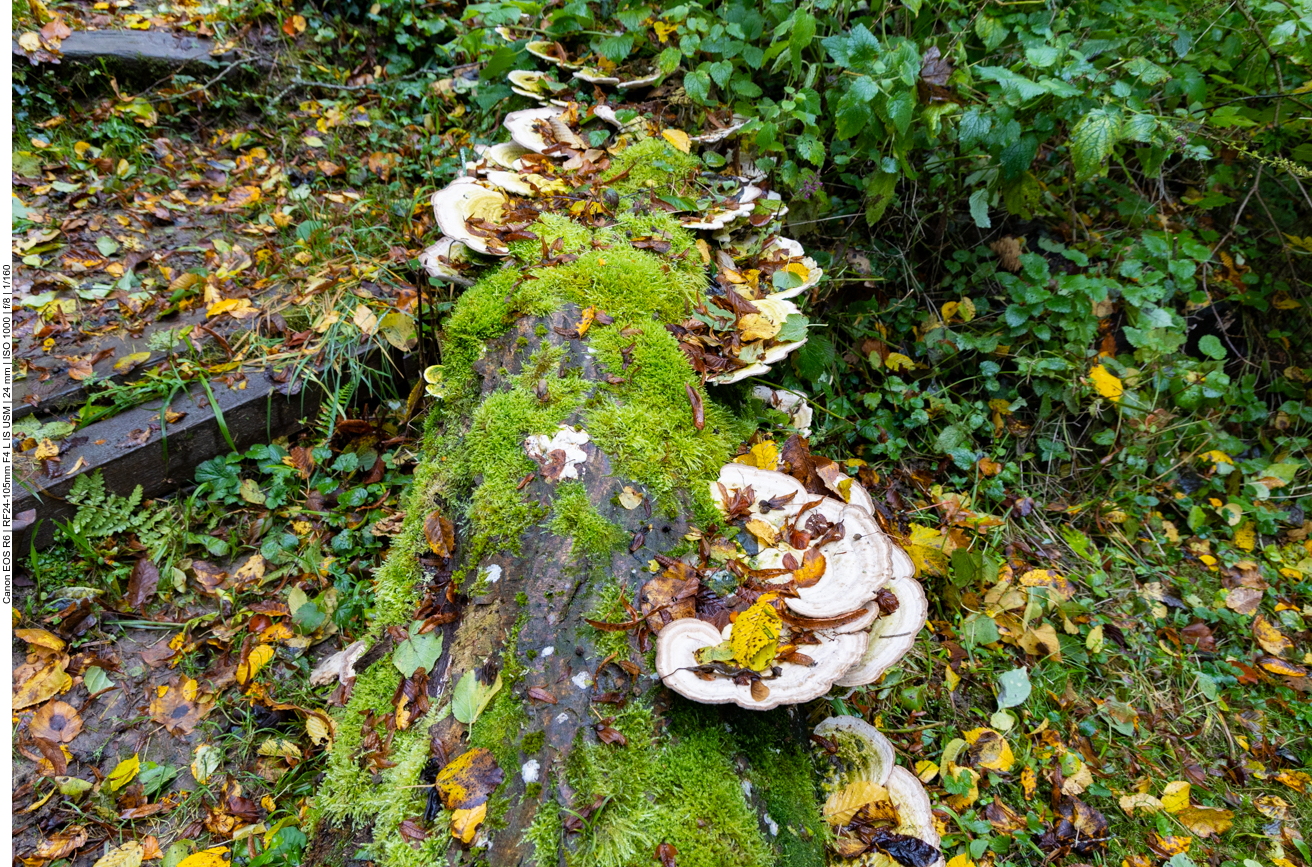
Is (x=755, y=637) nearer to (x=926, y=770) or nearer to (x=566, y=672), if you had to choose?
(x=566, y=672)

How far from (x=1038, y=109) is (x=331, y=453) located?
452cm

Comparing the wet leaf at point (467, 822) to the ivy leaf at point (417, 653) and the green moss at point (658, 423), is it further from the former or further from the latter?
the green moss at point (658, 423)

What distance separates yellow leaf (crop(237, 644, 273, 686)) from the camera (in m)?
3.26

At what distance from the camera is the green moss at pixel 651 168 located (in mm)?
3945

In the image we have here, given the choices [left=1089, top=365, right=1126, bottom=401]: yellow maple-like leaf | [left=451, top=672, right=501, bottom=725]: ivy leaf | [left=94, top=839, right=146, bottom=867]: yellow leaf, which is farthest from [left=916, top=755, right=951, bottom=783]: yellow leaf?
[left=94, top=839, right=146, bottom=867]: yellow leaf

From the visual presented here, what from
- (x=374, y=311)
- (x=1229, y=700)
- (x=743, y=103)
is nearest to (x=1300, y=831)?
(x=1229, y=700)

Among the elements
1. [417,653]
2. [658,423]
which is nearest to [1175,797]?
[658,423]

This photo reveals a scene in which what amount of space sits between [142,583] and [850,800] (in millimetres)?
3615

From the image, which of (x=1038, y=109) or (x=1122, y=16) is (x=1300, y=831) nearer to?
(x=1038, y=109)

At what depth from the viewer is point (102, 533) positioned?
3.55 meters

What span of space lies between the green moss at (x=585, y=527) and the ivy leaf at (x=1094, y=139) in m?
2.78

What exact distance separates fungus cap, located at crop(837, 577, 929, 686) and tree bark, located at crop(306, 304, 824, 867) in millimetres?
300

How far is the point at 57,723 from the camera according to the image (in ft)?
10.1

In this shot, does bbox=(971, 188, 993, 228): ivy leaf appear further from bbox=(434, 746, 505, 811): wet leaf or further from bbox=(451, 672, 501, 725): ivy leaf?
bbox=(434, 746, 505, 811): wet leaf
